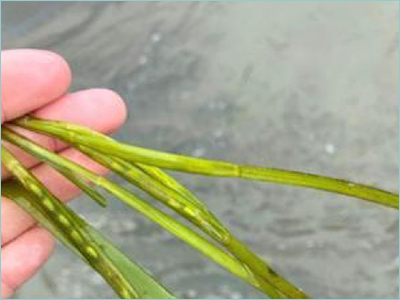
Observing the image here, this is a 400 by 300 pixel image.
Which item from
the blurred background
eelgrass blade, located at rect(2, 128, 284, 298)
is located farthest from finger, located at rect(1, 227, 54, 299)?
the blurred background

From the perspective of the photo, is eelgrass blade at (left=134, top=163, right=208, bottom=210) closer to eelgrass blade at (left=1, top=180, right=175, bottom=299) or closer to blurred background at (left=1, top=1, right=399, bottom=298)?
eelgrass blade at (left=1, top=180, right=175, bottom=299)

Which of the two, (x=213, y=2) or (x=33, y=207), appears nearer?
(x=33, y=207)

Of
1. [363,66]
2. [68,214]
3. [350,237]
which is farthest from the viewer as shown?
[363,66]

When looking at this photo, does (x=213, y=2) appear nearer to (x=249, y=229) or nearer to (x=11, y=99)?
(x=249, y=229)

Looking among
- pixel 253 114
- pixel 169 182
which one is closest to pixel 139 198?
pixel 169 182

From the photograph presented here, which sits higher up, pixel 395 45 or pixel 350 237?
pixel 395 45

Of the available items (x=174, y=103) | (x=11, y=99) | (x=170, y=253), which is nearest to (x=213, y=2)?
(x=174, y=103)
